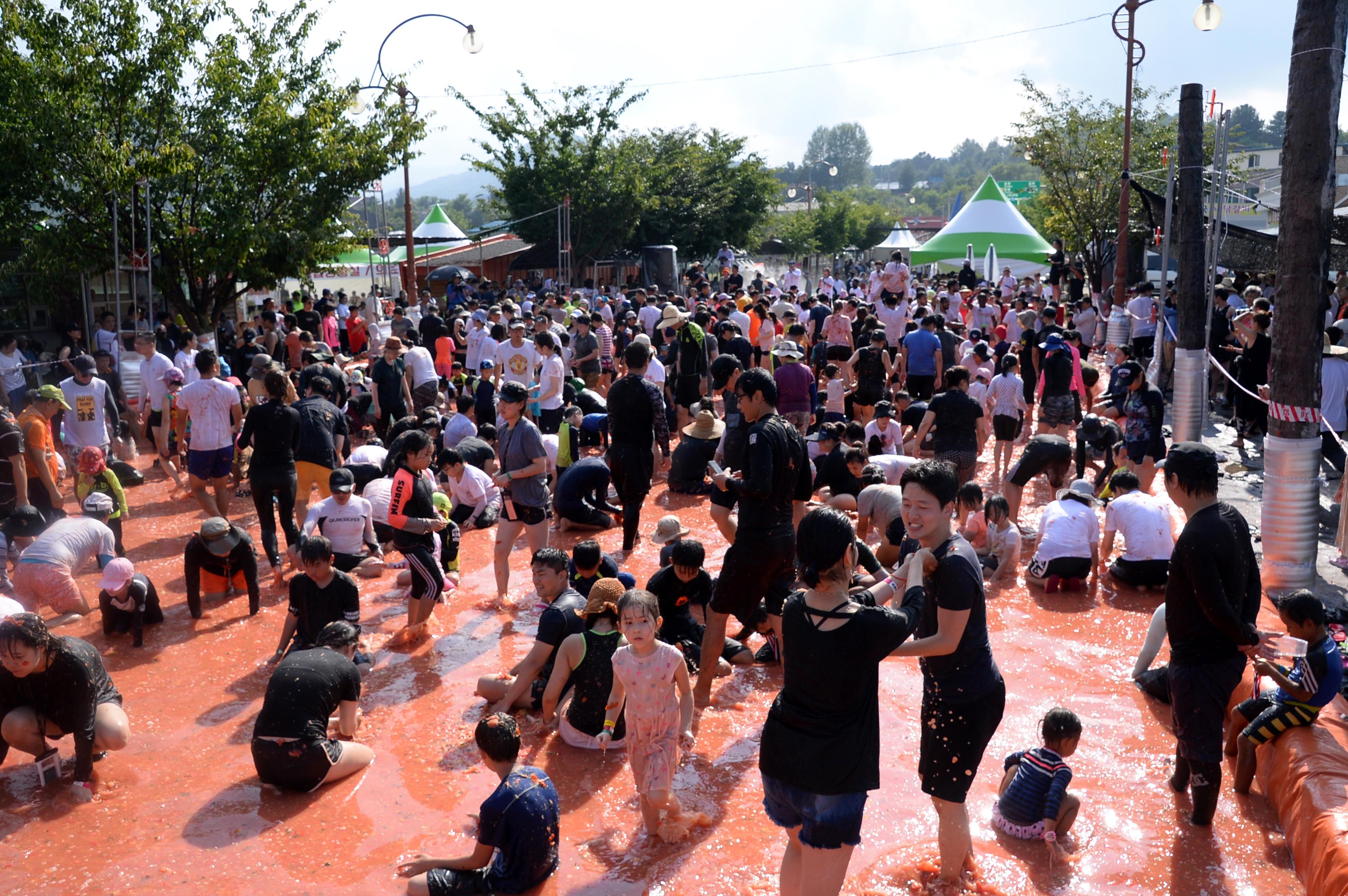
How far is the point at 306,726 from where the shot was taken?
202 inches

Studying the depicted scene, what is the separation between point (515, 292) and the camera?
2697 cm

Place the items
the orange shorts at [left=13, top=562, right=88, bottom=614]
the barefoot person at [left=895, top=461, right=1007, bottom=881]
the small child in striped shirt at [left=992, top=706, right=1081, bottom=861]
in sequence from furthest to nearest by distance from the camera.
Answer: the orange shorts at [left=13, top=562, right=88, bottom=614], the small child in striped shirt at [left=992, top=706, right=1081, bottom=861], the barefoot person at [left=895, top=461, right=1007, bottom=881]

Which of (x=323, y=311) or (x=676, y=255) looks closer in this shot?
(x=323, y=311)

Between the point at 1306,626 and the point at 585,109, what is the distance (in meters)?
29.9

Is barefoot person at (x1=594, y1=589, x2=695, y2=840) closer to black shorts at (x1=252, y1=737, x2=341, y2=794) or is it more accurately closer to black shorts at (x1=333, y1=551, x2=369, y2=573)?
black shorts at (x1=252, y1=737, x2=341, y2=794)

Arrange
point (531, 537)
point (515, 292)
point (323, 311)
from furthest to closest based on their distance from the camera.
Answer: point (515, 292) < point (323, 311) < point (531, 537)

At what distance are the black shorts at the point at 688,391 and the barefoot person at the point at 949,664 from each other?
869cm

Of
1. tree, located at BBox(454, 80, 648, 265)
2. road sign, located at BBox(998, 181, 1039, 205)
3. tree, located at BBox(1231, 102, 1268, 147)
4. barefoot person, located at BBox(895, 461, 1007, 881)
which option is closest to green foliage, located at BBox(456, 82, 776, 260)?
tree, located at BBox(454, 80, 648, 265)

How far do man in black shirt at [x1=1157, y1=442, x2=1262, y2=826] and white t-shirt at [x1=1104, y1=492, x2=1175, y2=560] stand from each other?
336 cm

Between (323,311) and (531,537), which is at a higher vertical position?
(323,311)

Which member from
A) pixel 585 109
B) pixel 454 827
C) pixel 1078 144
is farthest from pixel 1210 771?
A: pixel 585 109

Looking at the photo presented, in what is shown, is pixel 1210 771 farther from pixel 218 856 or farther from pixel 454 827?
pixel 218 856

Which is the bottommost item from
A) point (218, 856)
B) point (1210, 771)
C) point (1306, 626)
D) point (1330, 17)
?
point (218, 856)

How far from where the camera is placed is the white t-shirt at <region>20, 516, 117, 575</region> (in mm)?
7031
